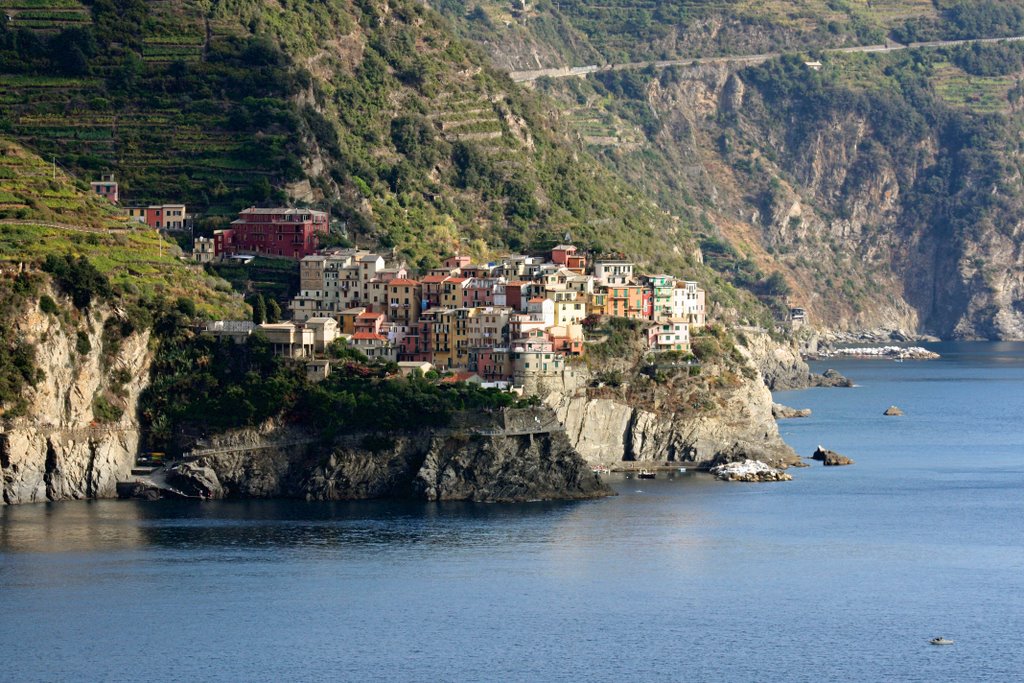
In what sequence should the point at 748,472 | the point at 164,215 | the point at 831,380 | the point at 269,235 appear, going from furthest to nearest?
the point at 831,380 → the point at 164,215 → the point at 269,235 → the point at 748,472

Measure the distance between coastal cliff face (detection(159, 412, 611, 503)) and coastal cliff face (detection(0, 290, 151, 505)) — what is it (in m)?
3.39

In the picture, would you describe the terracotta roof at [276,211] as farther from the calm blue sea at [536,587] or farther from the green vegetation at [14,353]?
the calm blue sea at [536,587]

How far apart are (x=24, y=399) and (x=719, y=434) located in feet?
115

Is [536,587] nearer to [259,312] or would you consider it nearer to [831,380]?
[259,312]

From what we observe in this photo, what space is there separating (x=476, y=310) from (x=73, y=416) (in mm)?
23097

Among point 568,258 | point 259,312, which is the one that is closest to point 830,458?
point 568,258

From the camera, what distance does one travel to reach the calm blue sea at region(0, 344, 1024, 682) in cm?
8244

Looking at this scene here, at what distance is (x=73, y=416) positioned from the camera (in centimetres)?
11050

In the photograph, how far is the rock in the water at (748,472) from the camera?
4801 inches

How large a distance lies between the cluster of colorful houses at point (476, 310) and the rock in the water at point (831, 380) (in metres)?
56.7

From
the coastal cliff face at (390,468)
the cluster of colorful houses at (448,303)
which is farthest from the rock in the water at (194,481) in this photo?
the cluster of colorful houses at (448,303)

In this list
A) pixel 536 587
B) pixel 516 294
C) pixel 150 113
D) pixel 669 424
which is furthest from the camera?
pixel 150 113

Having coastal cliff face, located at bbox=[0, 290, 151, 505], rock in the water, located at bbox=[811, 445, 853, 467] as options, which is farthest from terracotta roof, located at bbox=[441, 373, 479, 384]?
rock in the water, located at bbox=[811, 445, 853, 467]

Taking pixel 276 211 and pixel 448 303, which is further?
pixel 276 211
